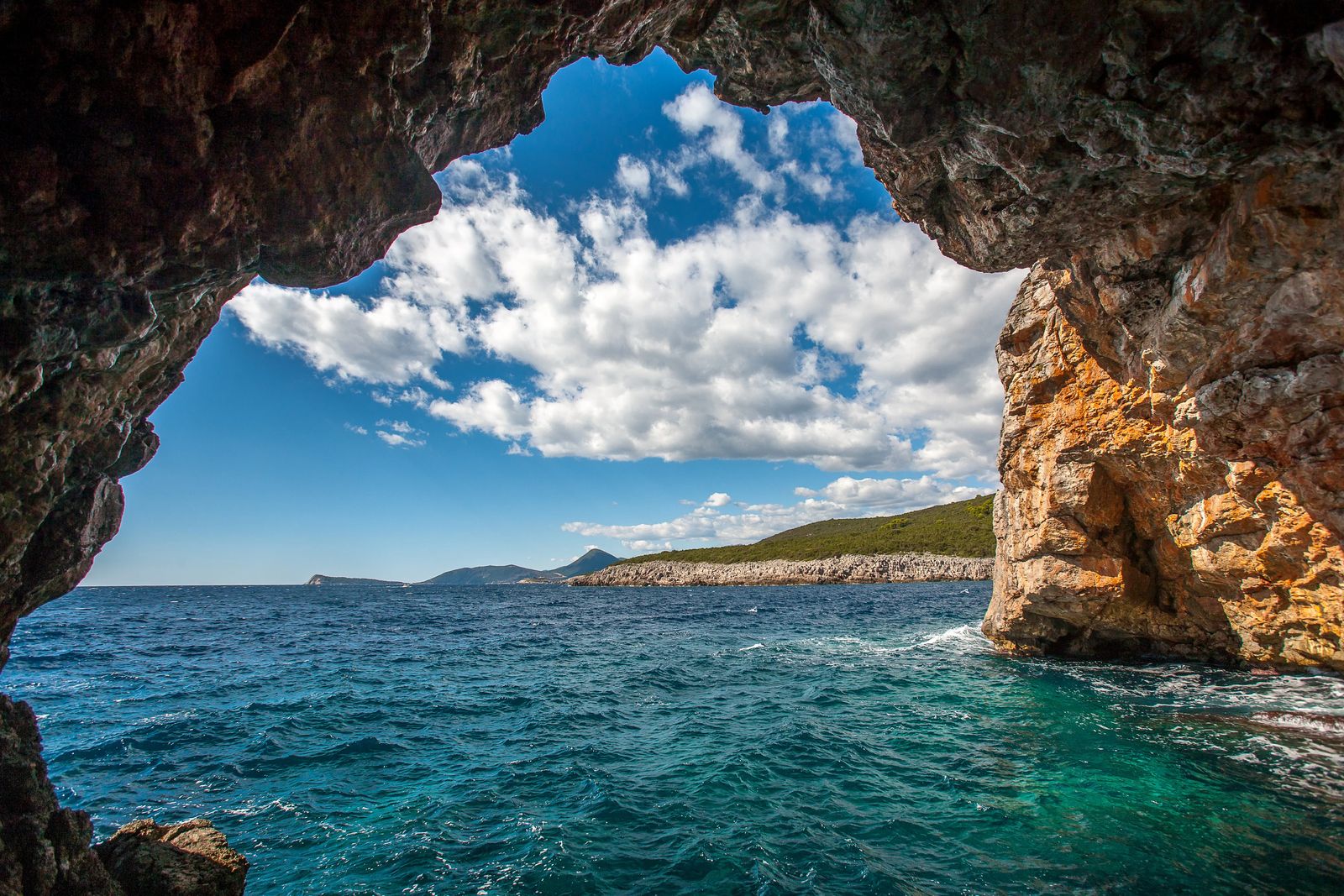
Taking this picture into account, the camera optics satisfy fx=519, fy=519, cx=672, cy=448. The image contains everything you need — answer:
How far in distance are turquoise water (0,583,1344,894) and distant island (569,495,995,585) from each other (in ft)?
253

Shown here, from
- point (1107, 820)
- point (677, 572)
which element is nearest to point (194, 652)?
point (1107, 820)

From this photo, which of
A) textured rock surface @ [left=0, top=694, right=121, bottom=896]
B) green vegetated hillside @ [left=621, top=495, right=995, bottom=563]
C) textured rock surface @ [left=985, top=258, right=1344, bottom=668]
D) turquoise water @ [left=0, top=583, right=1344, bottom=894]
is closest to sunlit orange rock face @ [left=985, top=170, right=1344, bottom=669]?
textured rock surface @ [left=985, top=258, right=1344, bottom=668]

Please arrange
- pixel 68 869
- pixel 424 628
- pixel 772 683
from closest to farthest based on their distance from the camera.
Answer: pixel 68 869, pixel 772 683, pixel 424 628

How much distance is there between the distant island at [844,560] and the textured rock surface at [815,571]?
5.6 inches

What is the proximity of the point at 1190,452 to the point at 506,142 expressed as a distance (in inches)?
873

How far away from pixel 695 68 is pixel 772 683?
22287 mm

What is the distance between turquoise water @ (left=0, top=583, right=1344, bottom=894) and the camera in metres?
9.34


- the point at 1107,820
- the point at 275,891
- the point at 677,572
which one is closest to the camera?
the point at 275,891

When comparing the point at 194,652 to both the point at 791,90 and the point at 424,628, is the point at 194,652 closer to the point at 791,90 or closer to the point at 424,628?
the point at 424,628

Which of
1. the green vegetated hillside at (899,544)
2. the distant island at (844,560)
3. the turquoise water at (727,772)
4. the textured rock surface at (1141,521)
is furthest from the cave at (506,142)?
the green vegetated hillside at (899,544)

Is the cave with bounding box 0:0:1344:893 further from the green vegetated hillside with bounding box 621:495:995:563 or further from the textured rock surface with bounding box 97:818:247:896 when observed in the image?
the green vegetated hillside with bounding box 621:495:995:563

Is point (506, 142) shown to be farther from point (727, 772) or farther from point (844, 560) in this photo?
point (844, 560)

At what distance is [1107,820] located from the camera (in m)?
10.6

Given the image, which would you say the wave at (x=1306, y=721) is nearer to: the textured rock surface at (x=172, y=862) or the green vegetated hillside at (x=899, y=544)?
the textured rock surface at (x=172, y=862)
